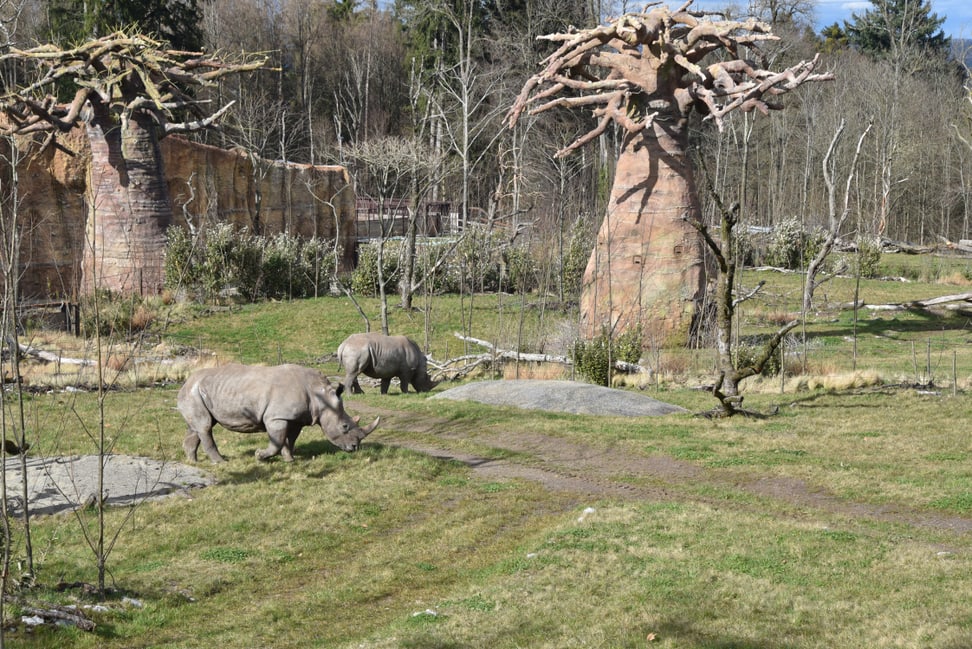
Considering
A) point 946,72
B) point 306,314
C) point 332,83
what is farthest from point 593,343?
point 946,72

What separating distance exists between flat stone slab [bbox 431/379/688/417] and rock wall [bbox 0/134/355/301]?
406 inches

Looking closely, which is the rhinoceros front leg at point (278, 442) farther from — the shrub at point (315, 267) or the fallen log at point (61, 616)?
the shrub at point (315, 267)

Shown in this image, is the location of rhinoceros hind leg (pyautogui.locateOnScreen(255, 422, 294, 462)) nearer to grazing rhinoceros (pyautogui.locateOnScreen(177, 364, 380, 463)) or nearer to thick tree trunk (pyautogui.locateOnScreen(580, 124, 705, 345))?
grazing rhinoceros (pyautogui.locateOnScreen(177, 364, 380, 463))

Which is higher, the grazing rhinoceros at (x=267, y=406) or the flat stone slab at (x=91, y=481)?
the grazing rhinoceros at (x=267, y=406)

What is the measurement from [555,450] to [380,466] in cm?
317

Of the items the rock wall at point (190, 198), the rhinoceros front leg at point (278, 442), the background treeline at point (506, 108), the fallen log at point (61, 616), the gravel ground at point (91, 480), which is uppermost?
the background treeline at point (506, 108)

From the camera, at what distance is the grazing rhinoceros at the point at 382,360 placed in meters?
19.9

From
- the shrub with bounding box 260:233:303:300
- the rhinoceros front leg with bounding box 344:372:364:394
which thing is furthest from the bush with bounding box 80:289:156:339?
the rhinoceros front leg with bounding box 344:372:364:394

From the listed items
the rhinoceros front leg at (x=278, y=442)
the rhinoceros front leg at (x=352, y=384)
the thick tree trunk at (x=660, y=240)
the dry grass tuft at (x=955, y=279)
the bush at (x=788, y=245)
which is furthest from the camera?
the bush at (x=788, y=245)

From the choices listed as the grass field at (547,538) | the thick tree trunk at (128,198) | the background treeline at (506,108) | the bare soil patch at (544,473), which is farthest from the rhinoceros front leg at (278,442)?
the background treeline at (506,108)

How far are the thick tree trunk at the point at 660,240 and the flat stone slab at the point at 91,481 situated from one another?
14.0 metres

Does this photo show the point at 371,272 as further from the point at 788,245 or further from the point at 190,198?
the point at 788,245

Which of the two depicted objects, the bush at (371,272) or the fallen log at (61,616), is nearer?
the fallen log at (61,616)

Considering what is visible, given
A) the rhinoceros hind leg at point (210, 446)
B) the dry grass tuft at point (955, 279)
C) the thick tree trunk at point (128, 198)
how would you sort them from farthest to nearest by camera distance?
the dry grass tuft at point (955, 279)
the thick tree trunk at point (128, 198)
the rhinoceros hind leg at point (210, 446)
